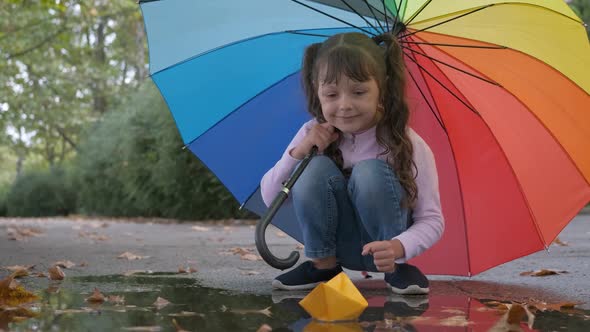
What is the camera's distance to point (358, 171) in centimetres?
297

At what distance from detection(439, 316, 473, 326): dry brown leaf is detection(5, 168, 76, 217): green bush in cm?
1790

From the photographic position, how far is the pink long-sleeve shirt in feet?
9.69

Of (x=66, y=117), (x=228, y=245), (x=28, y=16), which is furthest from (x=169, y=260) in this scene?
(x=66, y=117)

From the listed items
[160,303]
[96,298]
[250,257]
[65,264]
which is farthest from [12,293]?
[250,257]

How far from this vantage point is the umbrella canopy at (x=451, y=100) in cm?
330

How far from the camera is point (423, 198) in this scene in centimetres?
306

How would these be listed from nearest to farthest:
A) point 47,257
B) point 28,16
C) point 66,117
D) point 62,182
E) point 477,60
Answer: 1. point 477,60
2. point 47,257
3. point 28,16
4. point 62,182
5. point 66,117

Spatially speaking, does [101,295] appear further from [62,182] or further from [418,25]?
[62,182]

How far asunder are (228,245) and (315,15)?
11.0 feet

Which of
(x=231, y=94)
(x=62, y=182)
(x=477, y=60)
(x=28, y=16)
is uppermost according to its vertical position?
(x=28, y=16)

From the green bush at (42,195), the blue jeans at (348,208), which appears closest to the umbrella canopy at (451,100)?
the blue jeans at (348,208)

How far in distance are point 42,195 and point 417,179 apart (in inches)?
735

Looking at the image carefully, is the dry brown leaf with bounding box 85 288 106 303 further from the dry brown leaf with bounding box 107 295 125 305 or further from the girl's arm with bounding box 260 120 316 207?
the girl's arm with bounding box 260 120 316 207

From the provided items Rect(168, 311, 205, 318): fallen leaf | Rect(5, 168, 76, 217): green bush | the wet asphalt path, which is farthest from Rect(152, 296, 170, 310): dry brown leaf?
Rect(5, 168, 76, 217): green bush
